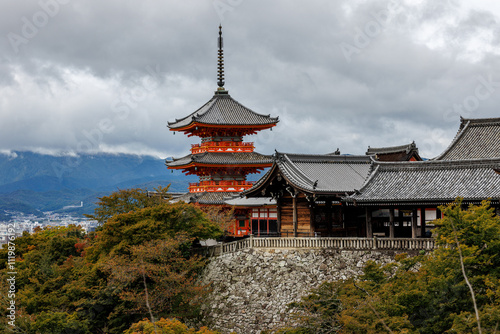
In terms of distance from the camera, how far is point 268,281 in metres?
33.2

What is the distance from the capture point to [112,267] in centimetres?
3303

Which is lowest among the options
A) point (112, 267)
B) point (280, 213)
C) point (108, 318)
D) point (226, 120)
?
point (108, 318)

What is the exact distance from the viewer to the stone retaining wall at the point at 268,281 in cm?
3178

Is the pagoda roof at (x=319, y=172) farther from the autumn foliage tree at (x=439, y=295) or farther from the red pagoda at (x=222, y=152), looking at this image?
the autumn foliage tree at (x=439, y=295)

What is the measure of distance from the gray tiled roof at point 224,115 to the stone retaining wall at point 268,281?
17172 mm

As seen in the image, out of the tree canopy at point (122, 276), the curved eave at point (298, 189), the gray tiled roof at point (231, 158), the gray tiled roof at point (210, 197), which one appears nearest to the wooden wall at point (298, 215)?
the curved eave at point (298, 189)

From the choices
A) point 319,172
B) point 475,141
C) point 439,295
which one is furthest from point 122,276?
point 475,141

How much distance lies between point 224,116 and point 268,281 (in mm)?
20762

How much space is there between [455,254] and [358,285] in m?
4.24

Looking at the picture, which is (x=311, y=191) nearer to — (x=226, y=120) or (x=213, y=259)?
(x=213, y=259)

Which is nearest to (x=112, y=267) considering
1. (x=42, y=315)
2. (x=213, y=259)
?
(x=42, y=315)

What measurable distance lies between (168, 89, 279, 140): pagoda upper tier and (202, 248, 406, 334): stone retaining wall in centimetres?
1667

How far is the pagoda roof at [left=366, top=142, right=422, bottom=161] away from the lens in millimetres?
48219

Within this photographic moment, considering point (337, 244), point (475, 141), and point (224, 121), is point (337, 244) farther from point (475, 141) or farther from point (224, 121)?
point (224, 121)
